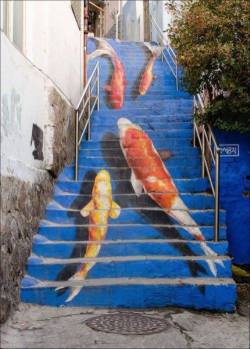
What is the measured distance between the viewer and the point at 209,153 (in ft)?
24.7

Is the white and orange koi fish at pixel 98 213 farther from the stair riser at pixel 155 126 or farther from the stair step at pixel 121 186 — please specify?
the stair riser at pixel 155 126

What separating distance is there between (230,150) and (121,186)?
5.72 ft

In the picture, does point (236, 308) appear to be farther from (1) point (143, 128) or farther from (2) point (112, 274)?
(1) point (143, 128)

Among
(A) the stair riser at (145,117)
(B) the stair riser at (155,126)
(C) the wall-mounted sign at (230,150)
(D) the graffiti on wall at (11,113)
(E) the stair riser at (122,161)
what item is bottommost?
(E) the stair riser at (122,161)

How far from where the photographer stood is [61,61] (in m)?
8.63

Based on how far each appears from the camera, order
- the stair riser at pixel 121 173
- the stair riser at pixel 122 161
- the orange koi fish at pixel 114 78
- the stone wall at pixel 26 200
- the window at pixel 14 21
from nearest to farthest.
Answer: the stone wall at pixel 26 200
the window at pixel 14 21
the stair riser at pixel 121 173
the stair riser at pixel 122 161
the orange koi fish at pixel 114 78

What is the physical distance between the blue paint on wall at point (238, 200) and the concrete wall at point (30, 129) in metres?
2.57

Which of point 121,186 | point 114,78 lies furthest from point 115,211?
point 114,78

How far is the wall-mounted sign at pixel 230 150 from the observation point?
7387 millimetres

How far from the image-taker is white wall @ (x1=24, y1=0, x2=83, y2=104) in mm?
6834

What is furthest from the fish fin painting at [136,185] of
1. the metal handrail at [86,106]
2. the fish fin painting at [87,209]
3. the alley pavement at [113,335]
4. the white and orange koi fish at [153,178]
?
the alley pavement at [113,335]

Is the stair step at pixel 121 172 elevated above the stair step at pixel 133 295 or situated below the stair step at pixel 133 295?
above

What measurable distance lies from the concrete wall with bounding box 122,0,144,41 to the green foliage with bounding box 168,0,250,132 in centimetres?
1453

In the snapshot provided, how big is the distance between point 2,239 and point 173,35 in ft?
13.7
